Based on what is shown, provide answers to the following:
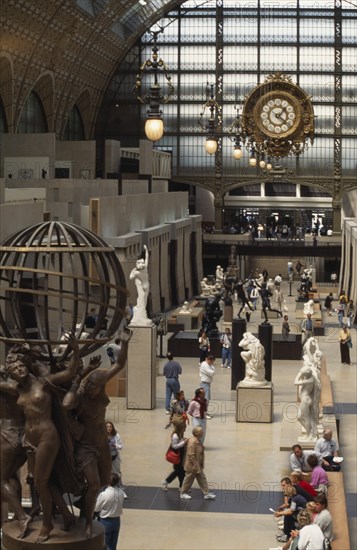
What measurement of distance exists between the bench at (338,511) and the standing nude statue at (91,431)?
883 cm

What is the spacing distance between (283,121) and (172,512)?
673 inches

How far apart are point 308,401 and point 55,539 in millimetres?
15528

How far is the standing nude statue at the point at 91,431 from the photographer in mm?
5703

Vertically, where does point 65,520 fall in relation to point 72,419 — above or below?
below

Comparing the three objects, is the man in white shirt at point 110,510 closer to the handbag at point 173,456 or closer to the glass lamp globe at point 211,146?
the handbag at point 173,456

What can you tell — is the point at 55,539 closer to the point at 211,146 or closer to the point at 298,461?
the point at 298,461

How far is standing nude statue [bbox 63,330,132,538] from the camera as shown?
5703 millimetres

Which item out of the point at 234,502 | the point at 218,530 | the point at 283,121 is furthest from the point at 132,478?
the point at 283,121

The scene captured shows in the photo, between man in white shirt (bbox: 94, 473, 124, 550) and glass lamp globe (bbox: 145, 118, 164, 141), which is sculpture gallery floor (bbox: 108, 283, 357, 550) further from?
glass lamp globe (bbox: 145, 118, 164, 141)

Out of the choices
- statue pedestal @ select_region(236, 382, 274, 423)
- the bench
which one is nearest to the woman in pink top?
the bench

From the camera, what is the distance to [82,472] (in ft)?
18.7

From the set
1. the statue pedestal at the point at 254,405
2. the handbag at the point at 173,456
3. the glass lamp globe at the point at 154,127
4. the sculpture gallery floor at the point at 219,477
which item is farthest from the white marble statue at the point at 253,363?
the glass lamp globe at the point at 154,127

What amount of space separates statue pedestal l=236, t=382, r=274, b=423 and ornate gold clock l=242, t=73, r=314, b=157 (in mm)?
8376

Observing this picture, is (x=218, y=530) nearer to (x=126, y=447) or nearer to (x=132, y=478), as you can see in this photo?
(x=132, y=478)
